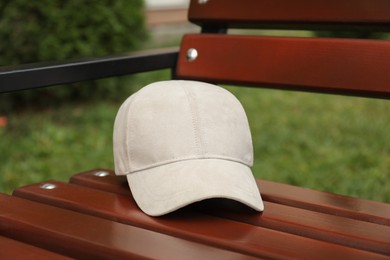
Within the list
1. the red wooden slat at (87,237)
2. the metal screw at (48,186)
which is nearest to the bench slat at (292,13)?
the metal screw at (48,186)

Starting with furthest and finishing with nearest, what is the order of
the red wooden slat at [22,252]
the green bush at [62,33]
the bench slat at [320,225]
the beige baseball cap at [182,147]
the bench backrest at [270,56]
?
the green bush at [62,33]
the bench backrest at [270,56]
the beige baseball cap at [182,147]
the bench slat at [320,225]
the red wooden slat at [22,252]

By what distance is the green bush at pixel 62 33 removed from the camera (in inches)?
207

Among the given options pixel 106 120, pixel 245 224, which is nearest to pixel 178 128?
pixel 245 224

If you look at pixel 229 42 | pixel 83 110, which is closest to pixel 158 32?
pixel 83 110

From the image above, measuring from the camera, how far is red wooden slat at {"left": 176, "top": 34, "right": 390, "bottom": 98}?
2.04 metres

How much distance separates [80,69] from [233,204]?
582 mm

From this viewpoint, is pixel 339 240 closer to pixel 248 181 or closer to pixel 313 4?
pixel 248 181

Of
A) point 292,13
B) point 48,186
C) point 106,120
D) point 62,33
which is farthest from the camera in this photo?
point 62,33

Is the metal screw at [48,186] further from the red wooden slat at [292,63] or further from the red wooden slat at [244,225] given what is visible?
the red wooden slat at [292,63]

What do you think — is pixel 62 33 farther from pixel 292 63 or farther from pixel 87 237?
pixel 87 237

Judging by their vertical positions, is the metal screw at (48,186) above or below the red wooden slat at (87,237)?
below

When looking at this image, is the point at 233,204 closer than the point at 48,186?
Yes

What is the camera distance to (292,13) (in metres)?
2.31

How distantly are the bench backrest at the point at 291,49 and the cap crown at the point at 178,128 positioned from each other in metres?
0.33
